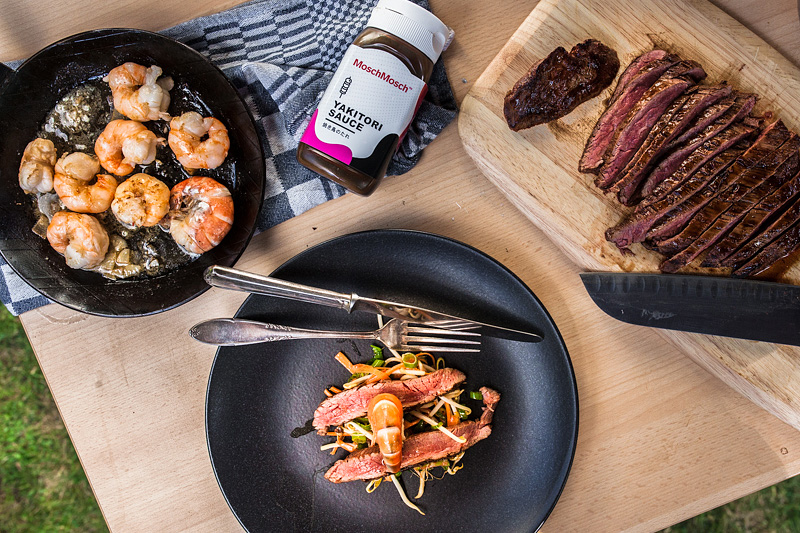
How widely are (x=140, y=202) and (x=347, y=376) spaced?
2.84 ft

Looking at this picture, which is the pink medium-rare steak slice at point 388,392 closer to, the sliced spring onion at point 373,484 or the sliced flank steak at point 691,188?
the sliced spring onion at point 373,484

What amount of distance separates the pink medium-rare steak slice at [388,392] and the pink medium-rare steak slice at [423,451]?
126 mm

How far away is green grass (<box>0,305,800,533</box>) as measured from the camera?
2572mm

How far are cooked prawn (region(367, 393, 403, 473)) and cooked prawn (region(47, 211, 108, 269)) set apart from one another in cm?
99

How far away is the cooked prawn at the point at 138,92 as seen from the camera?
1.54 metres

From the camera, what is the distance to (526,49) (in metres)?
1.58

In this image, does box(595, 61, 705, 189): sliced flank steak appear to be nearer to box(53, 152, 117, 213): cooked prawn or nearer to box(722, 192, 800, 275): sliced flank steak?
box(722, 192, 800, 275): sliced flank steak

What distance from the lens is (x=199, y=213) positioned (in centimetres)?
152

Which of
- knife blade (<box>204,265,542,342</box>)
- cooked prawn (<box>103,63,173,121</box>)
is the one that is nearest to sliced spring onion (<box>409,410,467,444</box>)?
knife blade (<box>204,265,542,342</box>)

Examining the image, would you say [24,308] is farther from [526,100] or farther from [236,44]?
[526,100]

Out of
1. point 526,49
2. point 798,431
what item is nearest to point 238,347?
point 526,49

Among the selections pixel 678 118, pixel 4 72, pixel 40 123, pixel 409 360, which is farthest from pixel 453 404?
pixel 4 72

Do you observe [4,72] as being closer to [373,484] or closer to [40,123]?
[40,123]

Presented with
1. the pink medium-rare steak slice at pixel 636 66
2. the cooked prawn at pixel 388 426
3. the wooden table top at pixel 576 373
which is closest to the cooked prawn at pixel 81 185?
the wooden table top at pixel 576 373
